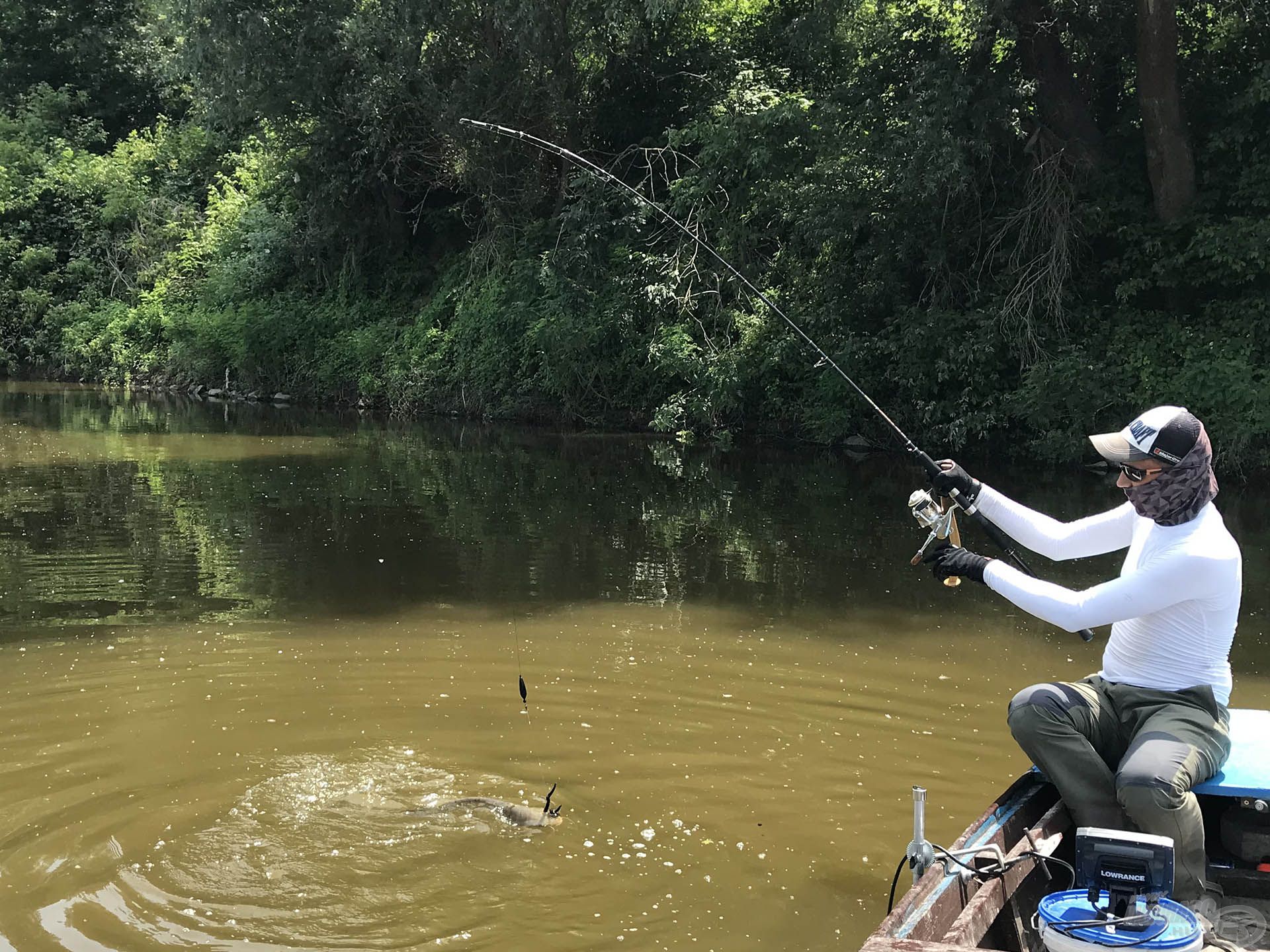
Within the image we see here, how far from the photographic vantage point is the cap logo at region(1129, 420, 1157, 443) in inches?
145

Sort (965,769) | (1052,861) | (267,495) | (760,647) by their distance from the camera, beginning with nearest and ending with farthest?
(1052,861) → (965,769) → (760,647) → (267,495)

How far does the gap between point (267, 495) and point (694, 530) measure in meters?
5.17

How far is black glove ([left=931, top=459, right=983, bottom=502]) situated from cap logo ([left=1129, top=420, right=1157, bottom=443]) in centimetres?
88

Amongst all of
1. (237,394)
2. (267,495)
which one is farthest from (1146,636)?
(237,394)

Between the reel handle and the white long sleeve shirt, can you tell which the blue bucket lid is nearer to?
the white long sleeve shirt

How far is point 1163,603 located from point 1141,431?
541mm

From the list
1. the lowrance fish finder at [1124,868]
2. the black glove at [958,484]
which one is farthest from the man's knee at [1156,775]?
the black glove at [958,484]

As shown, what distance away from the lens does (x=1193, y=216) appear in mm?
15820

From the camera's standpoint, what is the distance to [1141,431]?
371cm

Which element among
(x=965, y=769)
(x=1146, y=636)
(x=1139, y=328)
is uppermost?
(x=1139, y=328)

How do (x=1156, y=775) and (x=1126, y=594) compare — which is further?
(x=1126, y=594)

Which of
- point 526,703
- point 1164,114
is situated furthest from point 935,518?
point 1164,114

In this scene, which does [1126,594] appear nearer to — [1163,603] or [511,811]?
[1163,603]

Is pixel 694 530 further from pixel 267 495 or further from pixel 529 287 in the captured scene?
pixel 529 287
